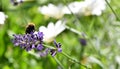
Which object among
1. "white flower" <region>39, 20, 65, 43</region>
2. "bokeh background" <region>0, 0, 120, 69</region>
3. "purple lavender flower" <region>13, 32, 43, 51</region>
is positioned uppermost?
"bokeh background" <region>0, 0, 120, 69</region>

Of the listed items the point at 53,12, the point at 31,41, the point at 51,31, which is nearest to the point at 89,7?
the point at 53,12

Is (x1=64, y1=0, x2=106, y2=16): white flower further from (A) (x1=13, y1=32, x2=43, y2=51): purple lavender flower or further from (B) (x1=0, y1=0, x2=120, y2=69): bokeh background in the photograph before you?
(A) (x1=13, y1=32, x2=43, y2=51): purple lavender flower

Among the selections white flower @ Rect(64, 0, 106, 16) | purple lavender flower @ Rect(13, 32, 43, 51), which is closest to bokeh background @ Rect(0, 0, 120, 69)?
white flower @ Rect(64, 0, 106, 16)

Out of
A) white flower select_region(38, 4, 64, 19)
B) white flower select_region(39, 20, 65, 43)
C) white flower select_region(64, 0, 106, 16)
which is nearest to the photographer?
white flower select_region(39, 20, 65, 43)

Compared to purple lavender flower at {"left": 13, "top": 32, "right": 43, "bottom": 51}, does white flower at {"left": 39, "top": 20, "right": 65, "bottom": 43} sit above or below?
above

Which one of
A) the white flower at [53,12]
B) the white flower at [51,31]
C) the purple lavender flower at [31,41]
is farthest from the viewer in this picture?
the white flower at [53,12]

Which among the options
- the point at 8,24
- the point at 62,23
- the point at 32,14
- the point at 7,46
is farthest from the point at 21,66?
the point at 32,14

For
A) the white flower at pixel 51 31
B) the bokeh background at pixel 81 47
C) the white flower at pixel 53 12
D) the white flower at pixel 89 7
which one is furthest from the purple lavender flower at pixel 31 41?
the white flower at pixel 53 12

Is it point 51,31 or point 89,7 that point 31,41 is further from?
point 89,7

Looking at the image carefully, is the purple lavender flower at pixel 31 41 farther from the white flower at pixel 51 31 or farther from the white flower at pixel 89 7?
the white flower at pixel 89 7

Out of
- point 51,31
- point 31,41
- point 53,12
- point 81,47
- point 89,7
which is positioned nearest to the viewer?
point 31,41

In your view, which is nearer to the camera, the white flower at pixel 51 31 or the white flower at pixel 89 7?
the white flower at pixel 51 31
